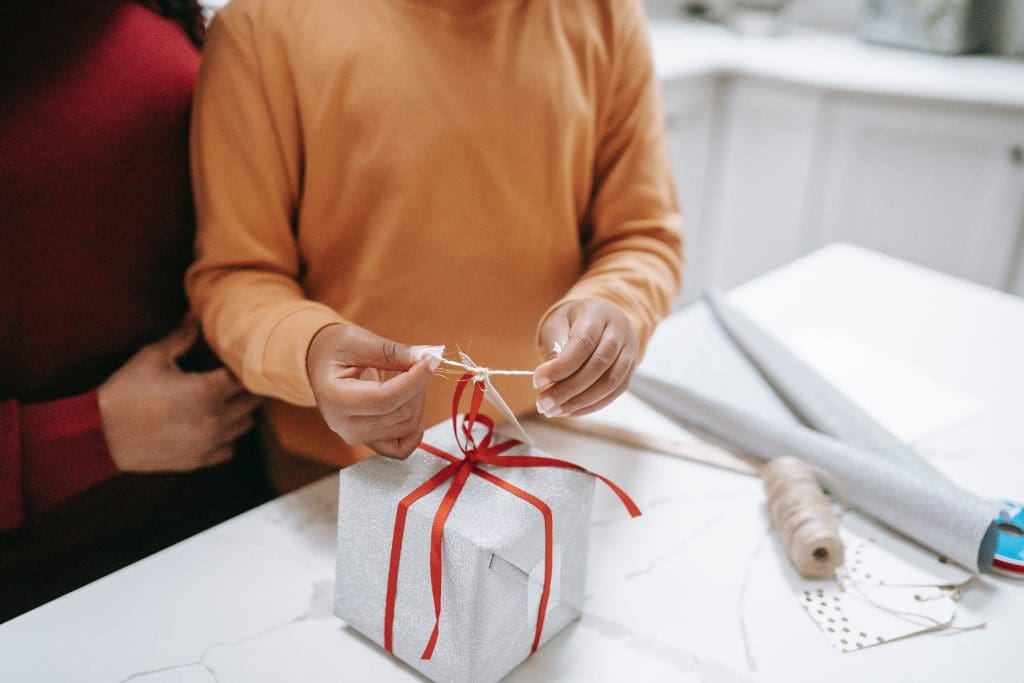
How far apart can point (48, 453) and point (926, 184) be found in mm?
2022

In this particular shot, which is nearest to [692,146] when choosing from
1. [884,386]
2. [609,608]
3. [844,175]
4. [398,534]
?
[844,175]

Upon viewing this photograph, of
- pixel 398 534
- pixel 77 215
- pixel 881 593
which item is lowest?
pixel 881 593

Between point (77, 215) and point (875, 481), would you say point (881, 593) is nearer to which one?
point (875, 481)

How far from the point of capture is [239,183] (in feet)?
2.69

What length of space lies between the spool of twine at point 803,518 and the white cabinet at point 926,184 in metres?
1.54

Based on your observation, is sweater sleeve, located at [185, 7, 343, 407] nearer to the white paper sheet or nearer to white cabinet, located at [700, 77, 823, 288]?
the white paper sheet

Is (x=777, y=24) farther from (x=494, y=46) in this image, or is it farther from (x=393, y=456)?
(x=393, y=456)

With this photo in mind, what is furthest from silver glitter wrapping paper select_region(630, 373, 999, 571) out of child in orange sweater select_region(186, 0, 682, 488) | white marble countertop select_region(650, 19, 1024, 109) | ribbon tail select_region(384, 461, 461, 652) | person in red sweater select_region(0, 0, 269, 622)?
white marble countertop select_region(650, 19, 1024, 109)

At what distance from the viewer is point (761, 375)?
1.04 m

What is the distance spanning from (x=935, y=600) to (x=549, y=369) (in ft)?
1.23

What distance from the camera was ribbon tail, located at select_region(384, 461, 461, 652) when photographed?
0.59 m

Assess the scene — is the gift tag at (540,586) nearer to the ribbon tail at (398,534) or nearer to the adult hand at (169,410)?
the ribbon tail at (398,534)

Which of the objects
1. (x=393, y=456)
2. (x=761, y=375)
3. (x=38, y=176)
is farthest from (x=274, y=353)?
(x=761, y=375)

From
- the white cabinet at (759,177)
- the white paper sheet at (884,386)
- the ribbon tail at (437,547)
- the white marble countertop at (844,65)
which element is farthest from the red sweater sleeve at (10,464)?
the white cabinet at (759,177)
